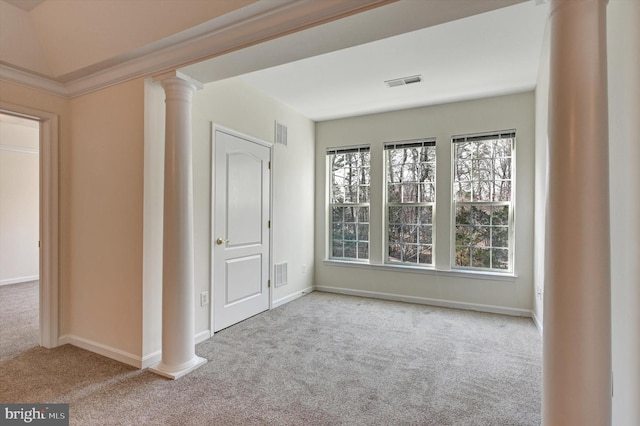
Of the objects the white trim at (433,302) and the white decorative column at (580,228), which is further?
the white trim at (433,302)

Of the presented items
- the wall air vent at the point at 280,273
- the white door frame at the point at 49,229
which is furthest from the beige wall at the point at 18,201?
the wall air vent at the point at 280,273

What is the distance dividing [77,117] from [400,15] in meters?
2.91

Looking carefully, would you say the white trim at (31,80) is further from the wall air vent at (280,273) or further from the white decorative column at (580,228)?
the white decorative column at (580,228)

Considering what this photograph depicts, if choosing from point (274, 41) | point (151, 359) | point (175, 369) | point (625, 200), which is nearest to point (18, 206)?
point (151, 359)

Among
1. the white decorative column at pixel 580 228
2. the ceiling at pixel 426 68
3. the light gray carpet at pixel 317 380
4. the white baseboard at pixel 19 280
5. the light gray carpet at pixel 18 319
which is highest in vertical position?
the ceiling at pixel 426 68

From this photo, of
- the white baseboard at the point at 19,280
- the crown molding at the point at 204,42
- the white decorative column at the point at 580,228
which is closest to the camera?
the white decorative column at the point at 580,228

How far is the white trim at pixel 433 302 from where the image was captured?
3940 millimetres

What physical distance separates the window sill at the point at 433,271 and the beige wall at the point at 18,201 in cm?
495

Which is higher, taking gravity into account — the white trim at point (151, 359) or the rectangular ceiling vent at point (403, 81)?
the rectangular ceiling vent at point (403, 81)

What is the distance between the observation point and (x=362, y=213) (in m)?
4.92

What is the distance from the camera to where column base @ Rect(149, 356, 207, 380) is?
7.92ft

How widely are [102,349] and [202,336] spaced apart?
2.64 feet

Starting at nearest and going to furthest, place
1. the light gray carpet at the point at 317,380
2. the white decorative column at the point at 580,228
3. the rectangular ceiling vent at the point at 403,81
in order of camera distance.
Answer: the white decorative column at the point at 580,228 < the light gray carpet at the point at 317,380 < the rectangular ceiling vent at the point at 403,81

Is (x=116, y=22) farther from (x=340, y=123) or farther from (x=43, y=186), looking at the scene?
(x=340, y=123)
